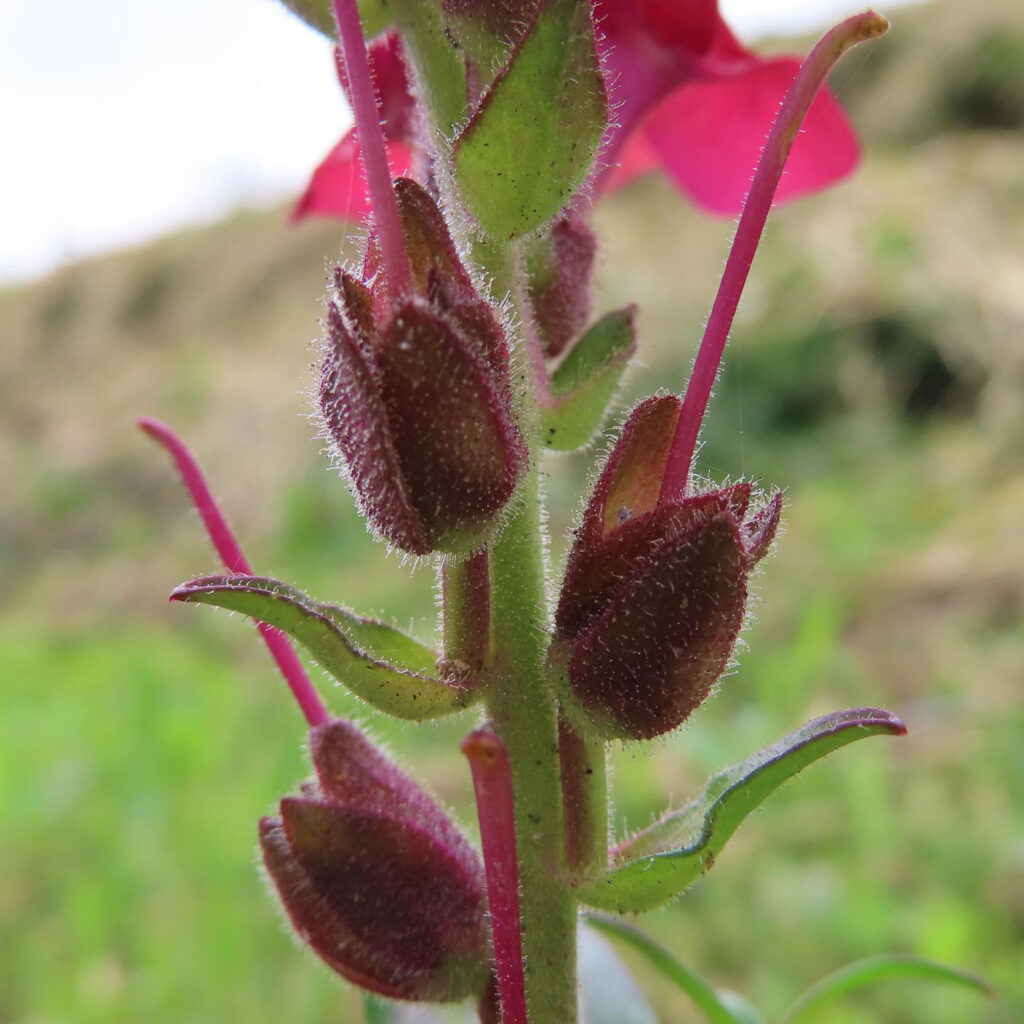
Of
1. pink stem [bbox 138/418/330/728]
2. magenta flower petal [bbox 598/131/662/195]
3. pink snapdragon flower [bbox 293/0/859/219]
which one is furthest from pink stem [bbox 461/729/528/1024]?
magenta flower petal [bbox 598/131/662/195]

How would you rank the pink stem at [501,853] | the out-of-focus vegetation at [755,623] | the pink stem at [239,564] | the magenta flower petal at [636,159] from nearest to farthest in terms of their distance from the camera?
the pink stem at [501,853] → the pink stem at [239,564] → the magenta flower petal at [636,159] → the out-of-focus vegetation at [755,623]

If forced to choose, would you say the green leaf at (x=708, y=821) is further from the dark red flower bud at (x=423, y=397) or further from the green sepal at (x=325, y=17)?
the green sepal at (x=325, y=17)

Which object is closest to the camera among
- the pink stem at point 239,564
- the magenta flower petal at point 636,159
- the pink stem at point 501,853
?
the pink stem at point 501,853

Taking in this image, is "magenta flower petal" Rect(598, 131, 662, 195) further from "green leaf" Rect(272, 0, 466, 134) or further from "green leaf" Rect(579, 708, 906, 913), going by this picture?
"green leaf" Rect(579, 708, 906, 913)

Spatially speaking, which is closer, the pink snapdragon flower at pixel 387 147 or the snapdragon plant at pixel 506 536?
the snapdragon plant at pixel 506 536

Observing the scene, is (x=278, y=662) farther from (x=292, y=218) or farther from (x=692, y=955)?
(x=692, y=955)

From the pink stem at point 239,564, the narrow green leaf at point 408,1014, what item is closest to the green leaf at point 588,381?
the pink stem at point 239,564

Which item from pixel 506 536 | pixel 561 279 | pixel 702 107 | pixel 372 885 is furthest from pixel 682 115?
pixel 372 885
